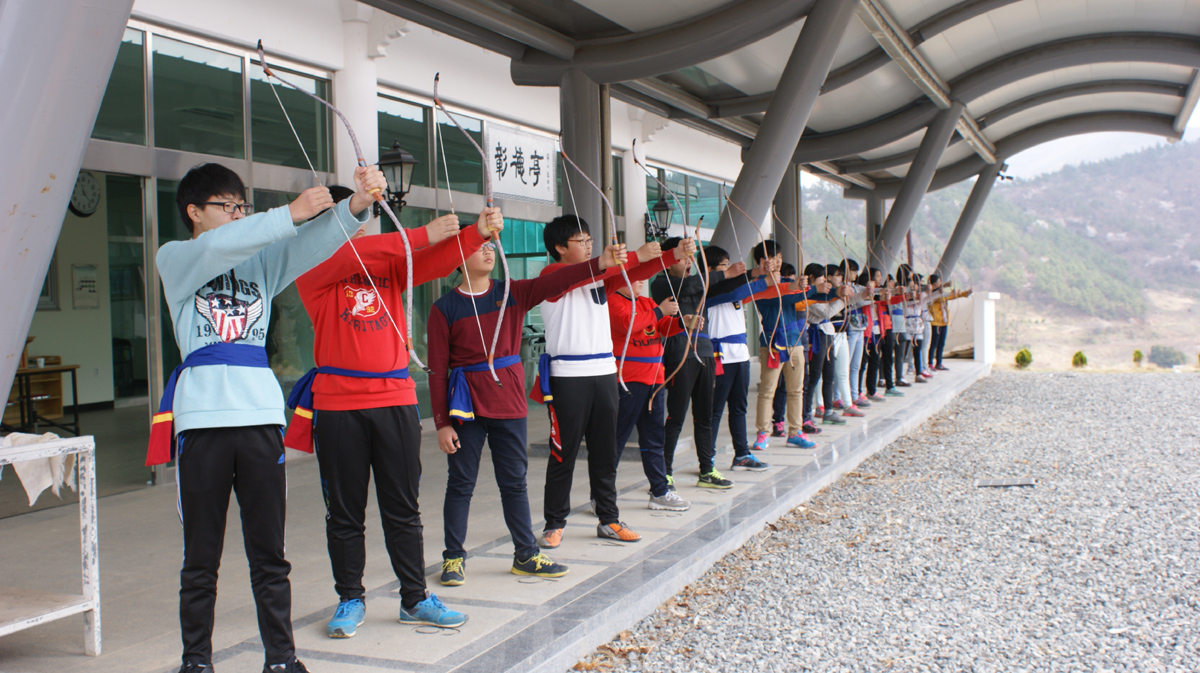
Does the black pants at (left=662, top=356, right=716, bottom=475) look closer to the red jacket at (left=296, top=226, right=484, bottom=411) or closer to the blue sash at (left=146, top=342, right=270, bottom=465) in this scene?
the red jacket at (left=296, top=226, right=484, bottom=411)

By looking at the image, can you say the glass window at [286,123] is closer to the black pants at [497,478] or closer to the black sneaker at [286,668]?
the black pants at [497,478]

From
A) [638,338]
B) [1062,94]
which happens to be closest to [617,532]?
[638,338]

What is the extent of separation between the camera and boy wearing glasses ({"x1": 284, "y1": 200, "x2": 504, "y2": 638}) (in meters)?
2.25

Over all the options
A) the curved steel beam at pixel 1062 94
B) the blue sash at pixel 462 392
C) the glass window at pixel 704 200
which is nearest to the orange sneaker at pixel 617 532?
the blue sash at pixel 462 392

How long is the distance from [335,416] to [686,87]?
19.7ft

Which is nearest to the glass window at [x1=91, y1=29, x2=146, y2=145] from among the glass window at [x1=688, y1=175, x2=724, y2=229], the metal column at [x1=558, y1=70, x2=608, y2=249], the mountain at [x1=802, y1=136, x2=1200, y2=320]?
the metal column at [x1=558, y1=70, x2=608, y2=249]

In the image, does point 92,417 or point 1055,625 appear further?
point 92,417

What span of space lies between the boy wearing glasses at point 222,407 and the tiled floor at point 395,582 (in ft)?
0.97

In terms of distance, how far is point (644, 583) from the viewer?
2.71 m

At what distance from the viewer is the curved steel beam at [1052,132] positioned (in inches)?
424

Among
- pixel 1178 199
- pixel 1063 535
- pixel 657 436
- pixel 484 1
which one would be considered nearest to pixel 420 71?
pixel 484 1

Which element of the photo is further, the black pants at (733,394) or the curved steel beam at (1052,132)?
the curved steel beam at (1052,132)

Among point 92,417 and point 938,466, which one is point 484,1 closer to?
point 938,466

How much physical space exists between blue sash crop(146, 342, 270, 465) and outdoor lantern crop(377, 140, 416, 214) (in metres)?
3.50
